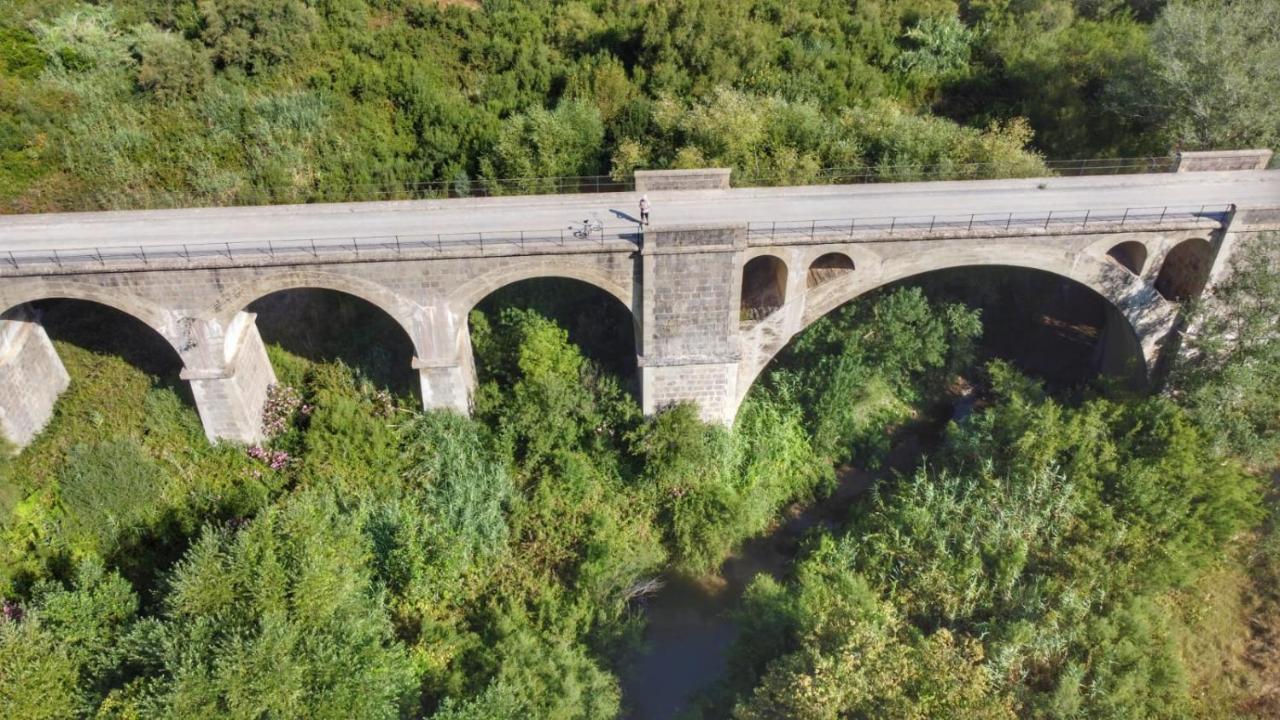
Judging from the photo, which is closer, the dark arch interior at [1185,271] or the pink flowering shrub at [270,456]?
the dark arch interior at [1185,271]

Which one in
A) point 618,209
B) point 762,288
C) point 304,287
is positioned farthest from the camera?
point 762,288

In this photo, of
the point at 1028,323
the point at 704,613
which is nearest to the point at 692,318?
the point at 704,613

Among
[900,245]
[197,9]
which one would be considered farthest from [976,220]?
[197,9]

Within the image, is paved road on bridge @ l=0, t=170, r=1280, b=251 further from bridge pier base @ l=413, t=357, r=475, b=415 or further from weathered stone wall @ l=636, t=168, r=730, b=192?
bridge pier base @ l=413, t=357, r=475, b=415

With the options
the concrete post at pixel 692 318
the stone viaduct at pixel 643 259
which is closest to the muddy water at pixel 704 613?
the concrete post at pixel 692 318

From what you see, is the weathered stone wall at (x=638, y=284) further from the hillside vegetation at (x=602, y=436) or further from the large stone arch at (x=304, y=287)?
the hillside vegetation at (x=602, y=436)

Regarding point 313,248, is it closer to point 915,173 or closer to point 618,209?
point 618,209
